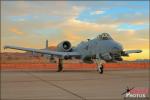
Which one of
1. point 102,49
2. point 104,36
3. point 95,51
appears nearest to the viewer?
point 102,49

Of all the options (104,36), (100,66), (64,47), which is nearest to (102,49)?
(104,36)

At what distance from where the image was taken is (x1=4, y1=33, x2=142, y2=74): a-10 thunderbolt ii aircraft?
27.7m

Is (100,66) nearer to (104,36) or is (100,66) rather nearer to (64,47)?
(104,36)

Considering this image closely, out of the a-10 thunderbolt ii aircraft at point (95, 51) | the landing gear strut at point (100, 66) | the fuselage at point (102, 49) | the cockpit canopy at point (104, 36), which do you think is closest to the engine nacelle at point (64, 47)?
the a-10 thunderbolt ii aircraft at point (95, 51)

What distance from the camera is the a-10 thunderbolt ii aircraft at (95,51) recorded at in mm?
27656

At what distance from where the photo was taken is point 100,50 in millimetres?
29281

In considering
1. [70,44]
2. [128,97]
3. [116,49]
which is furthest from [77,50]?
[128,97]

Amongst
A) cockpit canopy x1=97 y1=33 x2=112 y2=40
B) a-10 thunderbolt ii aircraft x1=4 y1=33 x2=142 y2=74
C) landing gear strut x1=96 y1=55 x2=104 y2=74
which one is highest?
cockpit canopy x1=97 y1=33 x2=112 y2=40

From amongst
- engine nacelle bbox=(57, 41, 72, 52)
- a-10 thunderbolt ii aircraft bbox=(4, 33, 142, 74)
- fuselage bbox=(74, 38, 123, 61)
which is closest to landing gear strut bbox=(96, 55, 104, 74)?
a-10 thunderbolt ii aircraft bbox=(4, 33, 142, 74)

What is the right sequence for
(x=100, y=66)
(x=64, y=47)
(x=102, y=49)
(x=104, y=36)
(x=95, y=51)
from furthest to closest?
(x=64, y=47), (x=95, y=51), (x=104, y=36), (x=102, y=49), (x=100, y=66)

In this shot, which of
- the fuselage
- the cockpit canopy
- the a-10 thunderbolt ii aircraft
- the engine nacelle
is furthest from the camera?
the engine nacelle

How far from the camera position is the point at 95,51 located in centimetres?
3044

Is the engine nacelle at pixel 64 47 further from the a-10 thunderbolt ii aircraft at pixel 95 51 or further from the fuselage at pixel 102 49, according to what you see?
the fuselage at pixel 102 49

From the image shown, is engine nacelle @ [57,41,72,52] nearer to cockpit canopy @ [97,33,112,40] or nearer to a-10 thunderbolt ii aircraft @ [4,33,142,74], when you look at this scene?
a-10 thunderbolt ii aircraft @ [4,33,142,74]
